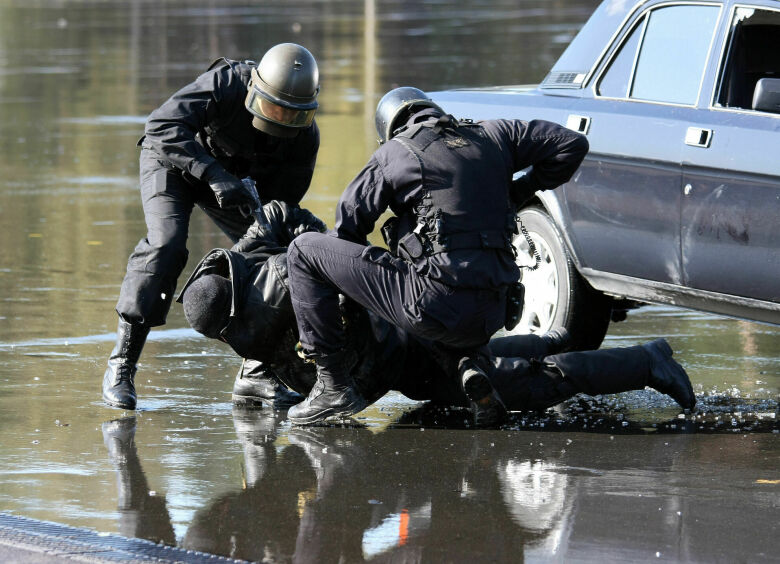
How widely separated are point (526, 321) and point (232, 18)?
26.8m

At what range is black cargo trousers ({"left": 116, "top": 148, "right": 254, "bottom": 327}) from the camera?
20.4 ft

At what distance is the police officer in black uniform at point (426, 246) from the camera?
557cm

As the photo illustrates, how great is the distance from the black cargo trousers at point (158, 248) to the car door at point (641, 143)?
60.1 inches

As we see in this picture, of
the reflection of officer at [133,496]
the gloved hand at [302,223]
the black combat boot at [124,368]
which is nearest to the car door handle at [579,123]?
the gloved hand at [302,223]

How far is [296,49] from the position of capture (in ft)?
20.5

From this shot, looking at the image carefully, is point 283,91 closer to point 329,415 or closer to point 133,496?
point 329,415

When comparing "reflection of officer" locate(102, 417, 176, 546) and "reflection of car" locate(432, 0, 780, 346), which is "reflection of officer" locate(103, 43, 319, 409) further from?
"reflection of car" locate(432, 0, 780, 346)

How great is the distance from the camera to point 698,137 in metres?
6.03

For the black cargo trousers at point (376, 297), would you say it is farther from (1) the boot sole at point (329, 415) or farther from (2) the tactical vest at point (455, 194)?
(1) the boot sole at point (329, 415)

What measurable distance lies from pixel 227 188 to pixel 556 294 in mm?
1648

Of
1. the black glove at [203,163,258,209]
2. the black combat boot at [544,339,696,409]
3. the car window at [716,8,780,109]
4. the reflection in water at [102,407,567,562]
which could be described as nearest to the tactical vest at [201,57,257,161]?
the black glove at [203,163,258,209]

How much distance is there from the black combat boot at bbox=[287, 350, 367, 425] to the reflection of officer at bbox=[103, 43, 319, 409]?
→ 0.48 meters

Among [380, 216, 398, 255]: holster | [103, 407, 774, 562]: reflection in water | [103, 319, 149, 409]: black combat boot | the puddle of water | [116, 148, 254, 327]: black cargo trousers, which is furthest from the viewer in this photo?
[116, 148, 254, 327]: black cargo trousers

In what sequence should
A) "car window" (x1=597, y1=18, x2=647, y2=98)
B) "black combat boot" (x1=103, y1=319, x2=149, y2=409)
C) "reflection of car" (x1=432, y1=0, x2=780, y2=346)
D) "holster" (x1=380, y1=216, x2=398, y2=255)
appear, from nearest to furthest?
"holster" (x1=380, y1=216, x2=398, y2=255) < "reflection of car" (x1=432, y1=0, x2=780, y2=346) < "black combat boot" (x1=103, y1=319, x2=149, y2=409) < "car window" (x1=597, y1=18, x2=647, y2=98)
